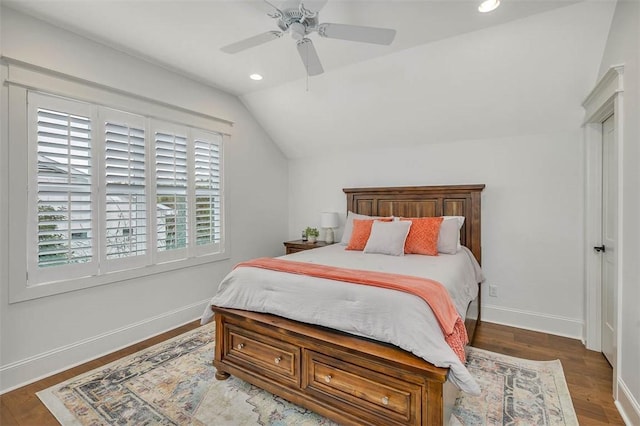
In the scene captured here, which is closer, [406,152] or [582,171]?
[582,171]

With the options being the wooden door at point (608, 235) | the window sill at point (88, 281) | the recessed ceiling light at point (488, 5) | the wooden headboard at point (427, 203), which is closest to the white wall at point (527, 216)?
the wooden headboard at point (427, 203)

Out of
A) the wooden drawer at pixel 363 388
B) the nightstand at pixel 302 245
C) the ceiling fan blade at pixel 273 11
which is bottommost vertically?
the wooden drawer at pixel 363 388

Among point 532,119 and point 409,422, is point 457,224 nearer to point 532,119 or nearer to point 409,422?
point 532,119

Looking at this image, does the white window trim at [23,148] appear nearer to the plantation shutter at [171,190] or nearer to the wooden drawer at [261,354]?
the plantation shutter at [171,190]

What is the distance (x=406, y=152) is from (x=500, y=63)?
144 cm

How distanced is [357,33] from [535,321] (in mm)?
3289

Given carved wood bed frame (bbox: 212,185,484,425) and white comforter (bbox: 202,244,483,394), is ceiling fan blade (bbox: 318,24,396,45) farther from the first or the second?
carved wood bed frame (bbox: 212,185,484,425)

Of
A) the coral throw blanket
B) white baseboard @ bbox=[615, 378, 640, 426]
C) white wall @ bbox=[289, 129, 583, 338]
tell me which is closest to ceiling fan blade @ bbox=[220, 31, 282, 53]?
the coral throw blanket

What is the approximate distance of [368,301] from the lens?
1739 millimetres

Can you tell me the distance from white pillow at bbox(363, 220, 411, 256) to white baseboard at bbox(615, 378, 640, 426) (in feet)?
5.46

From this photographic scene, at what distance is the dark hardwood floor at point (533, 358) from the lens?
1.89 meters

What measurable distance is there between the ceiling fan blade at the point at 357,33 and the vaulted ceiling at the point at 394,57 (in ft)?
1.06

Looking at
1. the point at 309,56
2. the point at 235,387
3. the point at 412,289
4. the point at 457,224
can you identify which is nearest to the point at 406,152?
the point at 457,224

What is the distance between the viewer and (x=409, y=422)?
1578mm
